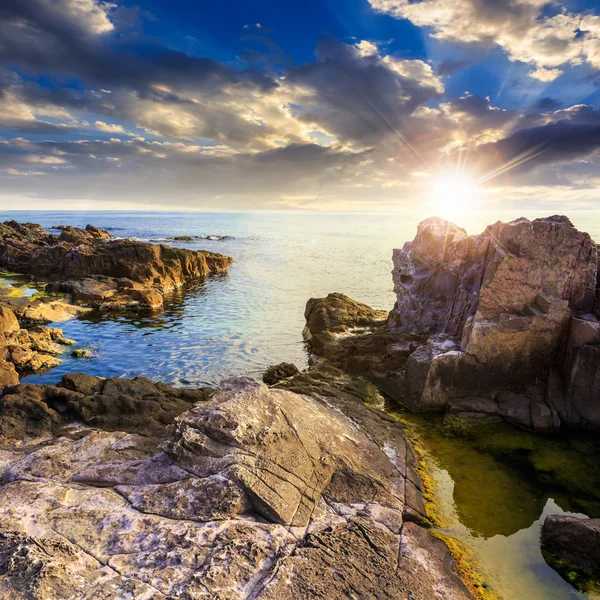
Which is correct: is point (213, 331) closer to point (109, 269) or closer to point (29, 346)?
point (29, 346)

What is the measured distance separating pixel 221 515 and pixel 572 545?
8373mm

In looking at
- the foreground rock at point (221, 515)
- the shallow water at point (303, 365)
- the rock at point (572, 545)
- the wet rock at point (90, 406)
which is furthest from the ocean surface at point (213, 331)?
the rock at point (572, 545)

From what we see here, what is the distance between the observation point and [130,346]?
27.4 m

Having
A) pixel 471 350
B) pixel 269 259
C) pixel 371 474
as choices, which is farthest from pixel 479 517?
pixel 269 259

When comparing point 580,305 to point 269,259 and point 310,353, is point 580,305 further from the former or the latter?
point 269,259

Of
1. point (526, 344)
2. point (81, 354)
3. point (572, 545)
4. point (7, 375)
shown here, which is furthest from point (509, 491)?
point (81, 354)

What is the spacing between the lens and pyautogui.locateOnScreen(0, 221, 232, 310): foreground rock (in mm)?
38000

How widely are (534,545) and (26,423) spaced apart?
49.0 feet

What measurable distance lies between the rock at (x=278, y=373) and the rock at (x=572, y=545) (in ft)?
43.5

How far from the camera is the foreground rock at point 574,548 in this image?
9219mm

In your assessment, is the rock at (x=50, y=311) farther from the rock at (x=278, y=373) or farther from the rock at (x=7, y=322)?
the rock at (x=278, y=373)

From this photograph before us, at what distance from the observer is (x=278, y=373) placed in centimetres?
2159

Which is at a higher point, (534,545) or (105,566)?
(105,566)

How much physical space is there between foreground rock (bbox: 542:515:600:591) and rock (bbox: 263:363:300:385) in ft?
43.4
